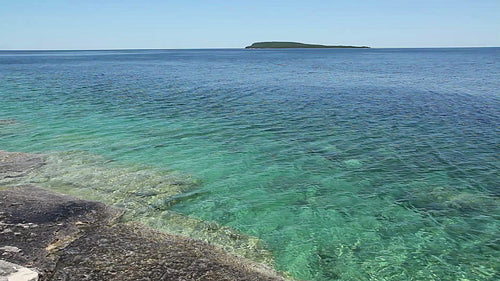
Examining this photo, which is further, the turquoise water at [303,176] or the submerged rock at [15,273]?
the turquoise water at [303,176]

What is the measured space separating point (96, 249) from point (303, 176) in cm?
995

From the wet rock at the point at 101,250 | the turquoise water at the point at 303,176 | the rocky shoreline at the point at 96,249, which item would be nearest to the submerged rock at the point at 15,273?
the rocky shoreline at the point at 96,249

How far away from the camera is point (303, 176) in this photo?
1748 cm

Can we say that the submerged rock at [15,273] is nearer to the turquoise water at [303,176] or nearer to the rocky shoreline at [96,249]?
the rocky shoreline at [96,249]

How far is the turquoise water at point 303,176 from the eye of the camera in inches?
448

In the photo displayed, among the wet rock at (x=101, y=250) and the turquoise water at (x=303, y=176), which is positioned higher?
the wet rock at (x=101, y=250)

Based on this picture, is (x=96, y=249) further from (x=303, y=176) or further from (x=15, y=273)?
(x=303, y=176)

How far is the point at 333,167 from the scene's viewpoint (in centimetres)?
1861

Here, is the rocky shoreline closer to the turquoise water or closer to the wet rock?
the wet rock

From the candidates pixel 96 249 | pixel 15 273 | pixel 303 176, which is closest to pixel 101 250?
pixel 96 249

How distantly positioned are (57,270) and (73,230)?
2.39m

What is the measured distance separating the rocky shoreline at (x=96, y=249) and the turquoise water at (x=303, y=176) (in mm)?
1103

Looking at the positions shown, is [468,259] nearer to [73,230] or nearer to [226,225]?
[226,225]

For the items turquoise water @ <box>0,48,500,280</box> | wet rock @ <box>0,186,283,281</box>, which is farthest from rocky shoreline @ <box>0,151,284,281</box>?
turquoise water @ <box>0,48,500,280</box>
